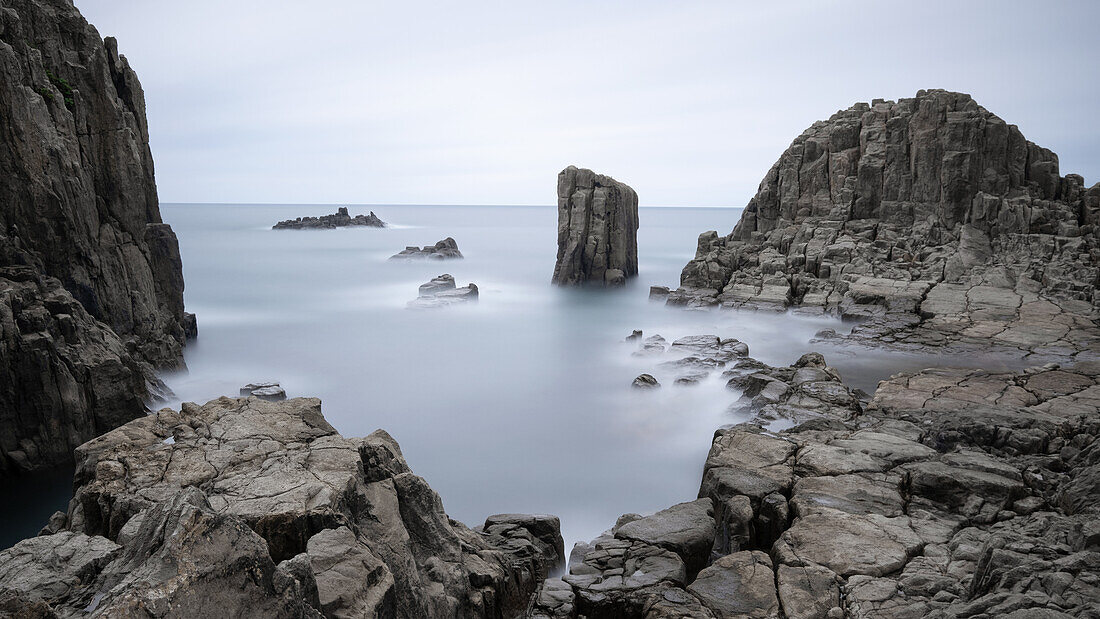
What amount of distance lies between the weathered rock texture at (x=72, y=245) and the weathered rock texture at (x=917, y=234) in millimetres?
19896

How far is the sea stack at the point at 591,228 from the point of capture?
33.3 metres

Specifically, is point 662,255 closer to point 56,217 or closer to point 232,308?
point 232,308

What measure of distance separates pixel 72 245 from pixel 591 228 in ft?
77.7

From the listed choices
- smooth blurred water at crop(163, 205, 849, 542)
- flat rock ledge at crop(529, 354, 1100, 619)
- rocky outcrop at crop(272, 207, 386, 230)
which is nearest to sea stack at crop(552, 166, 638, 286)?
smooth blurred water at crop(163, 205, 849, 542)

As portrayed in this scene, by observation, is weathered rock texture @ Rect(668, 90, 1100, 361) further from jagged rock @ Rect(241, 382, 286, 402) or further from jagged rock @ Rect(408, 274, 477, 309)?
jagged rock @ Rect(241, 382, 286, 402)

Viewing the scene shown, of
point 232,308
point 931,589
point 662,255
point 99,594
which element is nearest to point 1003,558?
point 931,589

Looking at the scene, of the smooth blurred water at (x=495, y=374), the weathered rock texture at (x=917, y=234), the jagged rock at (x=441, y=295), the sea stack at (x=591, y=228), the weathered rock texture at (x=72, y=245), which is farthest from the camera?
the sea stack at (x=591, y=228)

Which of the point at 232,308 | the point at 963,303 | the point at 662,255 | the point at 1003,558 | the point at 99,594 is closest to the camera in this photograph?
the point at 99,594

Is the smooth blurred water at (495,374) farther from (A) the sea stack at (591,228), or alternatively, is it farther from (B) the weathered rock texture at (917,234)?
(B) the weathered rock texture at (917,234)

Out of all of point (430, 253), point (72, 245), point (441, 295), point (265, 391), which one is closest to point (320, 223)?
point (430, 253)

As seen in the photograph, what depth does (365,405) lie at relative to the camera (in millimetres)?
16578

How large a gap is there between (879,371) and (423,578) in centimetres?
1469

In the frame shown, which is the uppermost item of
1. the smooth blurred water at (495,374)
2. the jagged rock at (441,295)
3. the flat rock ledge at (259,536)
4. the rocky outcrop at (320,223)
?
the rocky outcrop at (320,223)

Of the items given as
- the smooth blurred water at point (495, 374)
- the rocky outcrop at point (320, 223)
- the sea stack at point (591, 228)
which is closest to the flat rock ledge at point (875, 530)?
the smooth blurred water at point (495, 374)
